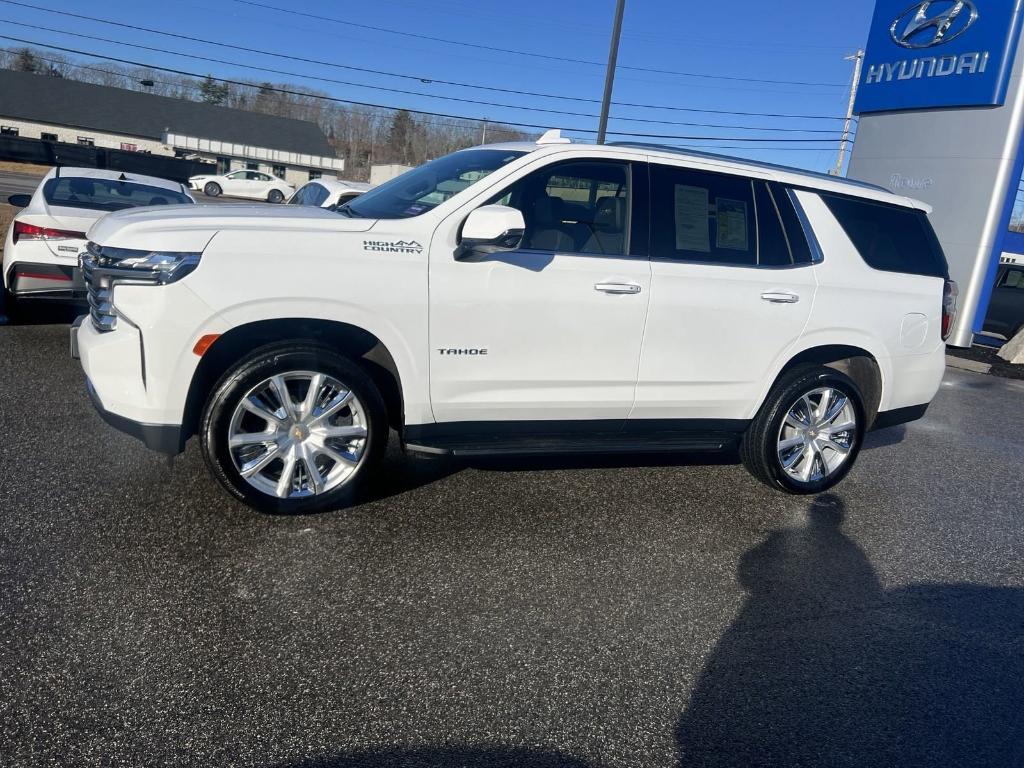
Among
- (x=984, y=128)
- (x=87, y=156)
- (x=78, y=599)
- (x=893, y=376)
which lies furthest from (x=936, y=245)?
(x=87, y=156)

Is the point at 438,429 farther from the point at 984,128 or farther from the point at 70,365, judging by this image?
the point at 984,128

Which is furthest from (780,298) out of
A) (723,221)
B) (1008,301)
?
(1008,301)

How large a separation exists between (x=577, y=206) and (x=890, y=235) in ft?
7.63

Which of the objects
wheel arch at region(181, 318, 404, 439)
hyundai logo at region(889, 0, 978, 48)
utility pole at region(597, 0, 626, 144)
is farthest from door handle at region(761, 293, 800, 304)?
hyundai logo at region(889, 0, 978, 48)

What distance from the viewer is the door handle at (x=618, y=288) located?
4379 millimetres

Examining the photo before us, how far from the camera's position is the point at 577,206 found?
457cm

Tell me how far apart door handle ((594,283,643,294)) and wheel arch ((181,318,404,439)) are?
1183 mm

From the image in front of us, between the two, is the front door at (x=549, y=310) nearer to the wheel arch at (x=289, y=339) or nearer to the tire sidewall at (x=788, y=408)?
the wheel arch at (x=289, y=339)

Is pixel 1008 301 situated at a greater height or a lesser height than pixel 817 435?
greater

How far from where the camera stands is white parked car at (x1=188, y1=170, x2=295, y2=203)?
135 ft

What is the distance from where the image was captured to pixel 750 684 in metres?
3.11

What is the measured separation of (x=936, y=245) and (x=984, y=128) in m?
9.79

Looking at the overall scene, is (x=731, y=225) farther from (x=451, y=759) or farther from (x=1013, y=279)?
(x=1013, y=279)

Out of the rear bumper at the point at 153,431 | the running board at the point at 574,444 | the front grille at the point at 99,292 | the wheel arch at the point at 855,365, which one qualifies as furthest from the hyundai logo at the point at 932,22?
the rear bumper at the point at 153,431
